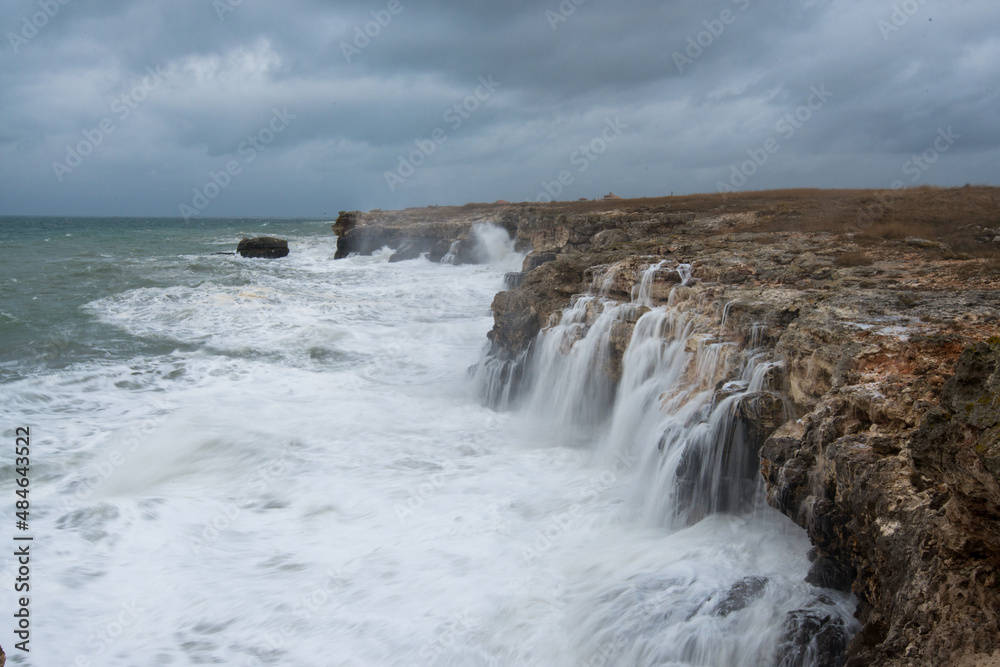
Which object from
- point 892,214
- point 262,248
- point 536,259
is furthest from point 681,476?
point 262,248

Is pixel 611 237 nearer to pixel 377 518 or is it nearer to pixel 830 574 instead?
pixel 377 518

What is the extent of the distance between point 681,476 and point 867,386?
244cm

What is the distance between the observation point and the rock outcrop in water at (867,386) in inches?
135

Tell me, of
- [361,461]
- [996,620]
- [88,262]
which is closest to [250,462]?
[361,461]

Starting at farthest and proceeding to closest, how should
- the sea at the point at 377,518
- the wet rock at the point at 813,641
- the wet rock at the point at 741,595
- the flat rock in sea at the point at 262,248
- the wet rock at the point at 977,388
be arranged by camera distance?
the flat rock in sea at the point at 262,248
the sea at the point at 377,518
the wet rock at the point at 741,595
the wet rock at the point at 813,641
the wet rock at the point at 977,388

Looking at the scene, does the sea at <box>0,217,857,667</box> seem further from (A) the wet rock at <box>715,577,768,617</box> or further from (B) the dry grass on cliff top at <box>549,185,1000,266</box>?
(B) the dry grass on cliff top at <box>549,185,1000,266</box>

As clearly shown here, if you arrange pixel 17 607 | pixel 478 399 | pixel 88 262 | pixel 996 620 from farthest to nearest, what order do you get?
pixel 88 262
pixel 478 399
pixel 17 607
pixel 996 620

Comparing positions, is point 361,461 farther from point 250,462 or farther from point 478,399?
point 478,399

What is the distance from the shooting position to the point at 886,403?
16.0 feet

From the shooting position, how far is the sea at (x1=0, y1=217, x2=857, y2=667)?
17.5 ft

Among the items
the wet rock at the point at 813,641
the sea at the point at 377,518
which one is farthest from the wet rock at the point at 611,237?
the wet rock at the point at 813,641

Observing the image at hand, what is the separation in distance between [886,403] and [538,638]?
12.4 ft

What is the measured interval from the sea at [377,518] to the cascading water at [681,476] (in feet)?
0.10

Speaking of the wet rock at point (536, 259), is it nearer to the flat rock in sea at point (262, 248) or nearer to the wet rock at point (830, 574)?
the wet rock at point (830, 574)
